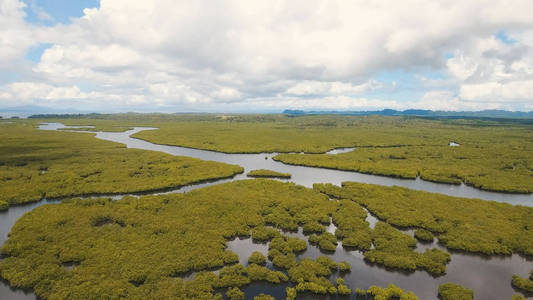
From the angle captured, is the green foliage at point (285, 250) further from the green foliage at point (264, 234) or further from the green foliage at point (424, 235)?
the green foliage at point (424, 235)

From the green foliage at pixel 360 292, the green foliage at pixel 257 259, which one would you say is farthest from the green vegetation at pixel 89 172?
the green foliage at pixel 360 292

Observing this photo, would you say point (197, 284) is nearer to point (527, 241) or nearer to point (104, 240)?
point (104, 240)

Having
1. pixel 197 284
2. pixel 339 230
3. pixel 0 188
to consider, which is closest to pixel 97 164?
pixel 0 188

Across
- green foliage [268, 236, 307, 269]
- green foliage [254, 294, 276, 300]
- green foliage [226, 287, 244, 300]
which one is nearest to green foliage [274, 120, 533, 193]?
green foliage [268, 236, 307, 269]

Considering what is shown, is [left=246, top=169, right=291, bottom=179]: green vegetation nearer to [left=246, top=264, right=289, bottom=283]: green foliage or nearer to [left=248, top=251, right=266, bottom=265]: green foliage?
[left=248, top=251, right=266, bottom=265]: green foliage

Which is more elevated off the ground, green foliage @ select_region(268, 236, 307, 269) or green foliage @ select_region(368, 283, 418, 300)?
green foliage @ select_region(268, 236, 307, 269)

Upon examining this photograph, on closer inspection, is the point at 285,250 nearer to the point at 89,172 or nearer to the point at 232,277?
the point at 232,277

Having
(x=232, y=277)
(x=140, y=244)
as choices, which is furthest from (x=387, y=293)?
(x=140, y=244)
